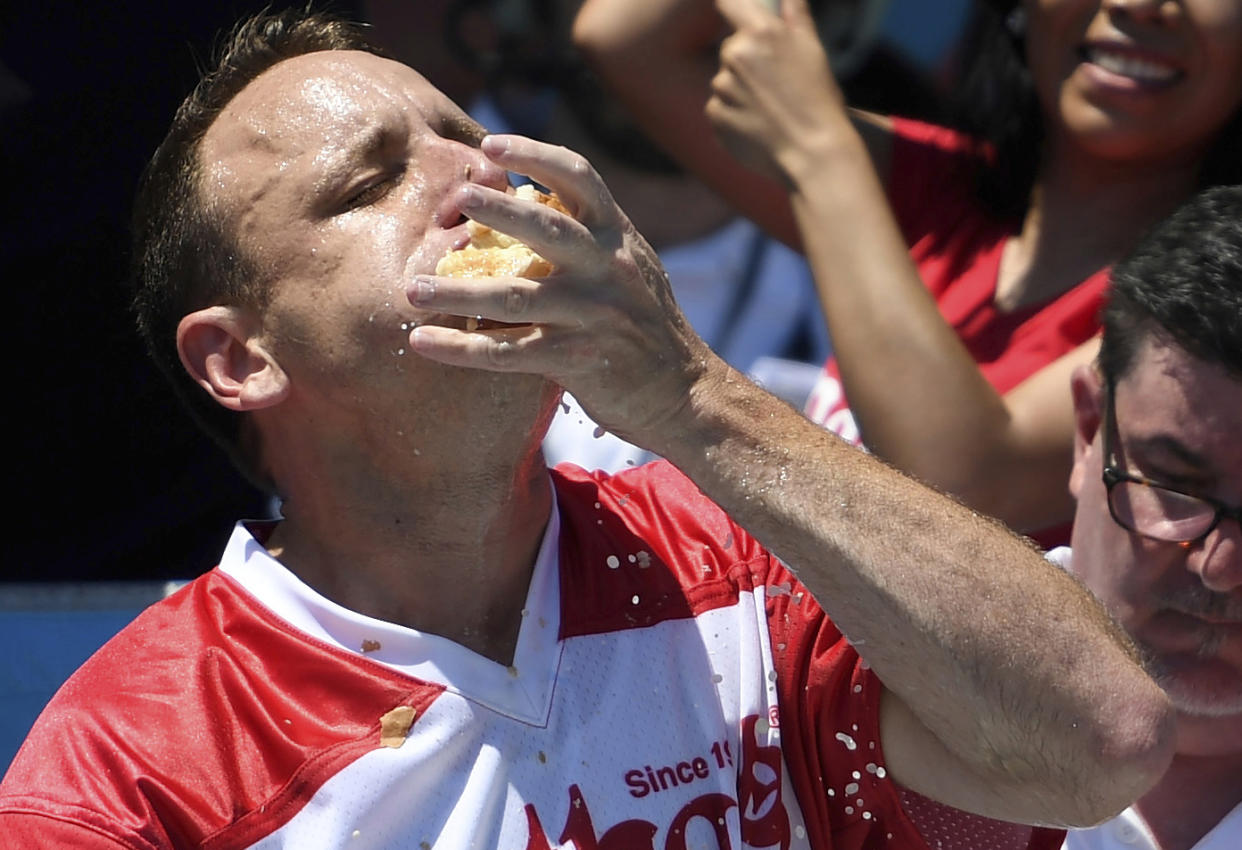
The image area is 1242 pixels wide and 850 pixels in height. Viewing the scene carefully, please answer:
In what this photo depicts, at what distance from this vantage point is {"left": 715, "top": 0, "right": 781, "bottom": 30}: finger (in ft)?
8.54

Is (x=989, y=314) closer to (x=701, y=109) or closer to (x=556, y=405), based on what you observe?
(x=701, y=109)

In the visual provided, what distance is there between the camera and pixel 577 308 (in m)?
1.45

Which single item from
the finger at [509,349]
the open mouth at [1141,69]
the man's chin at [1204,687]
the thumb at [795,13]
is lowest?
the man's chin at [1204,687]

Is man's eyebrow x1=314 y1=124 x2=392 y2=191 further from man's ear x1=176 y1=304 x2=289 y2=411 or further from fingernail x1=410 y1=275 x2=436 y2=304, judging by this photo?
fingernail x1=410 y1=275 x2=436 y2=304

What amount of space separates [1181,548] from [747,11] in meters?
1.22

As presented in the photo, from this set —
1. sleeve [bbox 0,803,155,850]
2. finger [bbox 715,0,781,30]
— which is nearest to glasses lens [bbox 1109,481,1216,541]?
finger [bbox 715,0,781,30]

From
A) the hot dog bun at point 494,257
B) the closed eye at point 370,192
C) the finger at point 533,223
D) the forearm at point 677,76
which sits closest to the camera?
the finger at point 533,223

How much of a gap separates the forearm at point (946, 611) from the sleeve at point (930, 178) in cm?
120

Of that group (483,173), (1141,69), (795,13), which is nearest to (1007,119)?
(1141,69)

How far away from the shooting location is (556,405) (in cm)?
174

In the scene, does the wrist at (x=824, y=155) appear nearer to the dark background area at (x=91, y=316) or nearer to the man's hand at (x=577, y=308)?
the man's hand at (x=577, y=308)

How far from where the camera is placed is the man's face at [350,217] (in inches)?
65.0

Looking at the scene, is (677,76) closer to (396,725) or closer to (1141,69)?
(1141,69)

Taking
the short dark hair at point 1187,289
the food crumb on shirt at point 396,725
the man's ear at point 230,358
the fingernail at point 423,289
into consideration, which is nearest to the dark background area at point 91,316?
the man's ear at point 230,358
